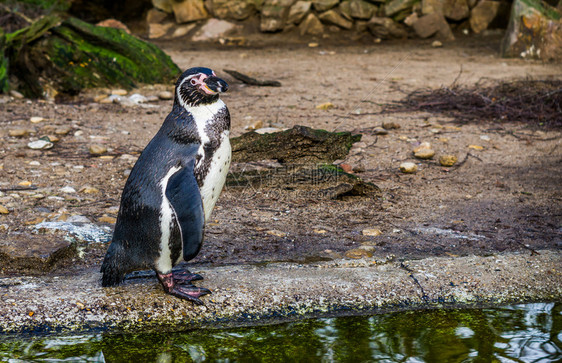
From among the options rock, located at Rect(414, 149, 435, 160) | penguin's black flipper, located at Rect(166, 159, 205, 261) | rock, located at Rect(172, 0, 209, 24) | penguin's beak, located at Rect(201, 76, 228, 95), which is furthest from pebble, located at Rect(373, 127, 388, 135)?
rock, located at Rect(172, 0, 209, 24)

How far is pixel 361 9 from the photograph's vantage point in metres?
11.3

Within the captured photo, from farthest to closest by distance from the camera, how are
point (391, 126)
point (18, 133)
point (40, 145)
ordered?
point (391, 126)
point (18, 133)
point (40, 145)

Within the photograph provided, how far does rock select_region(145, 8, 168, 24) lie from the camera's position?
11.9 metres

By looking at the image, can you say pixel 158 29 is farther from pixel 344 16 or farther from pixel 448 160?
pixel 448 160

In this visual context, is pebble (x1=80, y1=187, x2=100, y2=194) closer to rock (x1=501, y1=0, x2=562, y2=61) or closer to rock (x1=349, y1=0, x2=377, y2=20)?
rock (x1=501, y1=0, x2=562, y2=61)

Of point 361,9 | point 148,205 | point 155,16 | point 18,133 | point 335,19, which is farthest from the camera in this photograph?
point 155,16

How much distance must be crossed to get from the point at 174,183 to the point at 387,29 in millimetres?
9268

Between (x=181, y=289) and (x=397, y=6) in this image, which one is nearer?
(x=181, y=289)

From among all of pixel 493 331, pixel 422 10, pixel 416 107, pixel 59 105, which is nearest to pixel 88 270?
pixel 493 331

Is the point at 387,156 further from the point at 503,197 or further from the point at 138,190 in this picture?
the point at 138,190

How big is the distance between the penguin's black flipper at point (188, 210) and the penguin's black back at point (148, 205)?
85mm

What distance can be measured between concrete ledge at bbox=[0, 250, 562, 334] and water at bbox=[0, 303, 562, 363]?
0.19 ft

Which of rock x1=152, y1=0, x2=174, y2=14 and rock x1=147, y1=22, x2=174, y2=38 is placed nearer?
rock x1=147, y1=22, x2=174, y2=38

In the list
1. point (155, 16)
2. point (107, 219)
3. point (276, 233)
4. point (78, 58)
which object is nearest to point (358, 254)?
point (276, 233)
